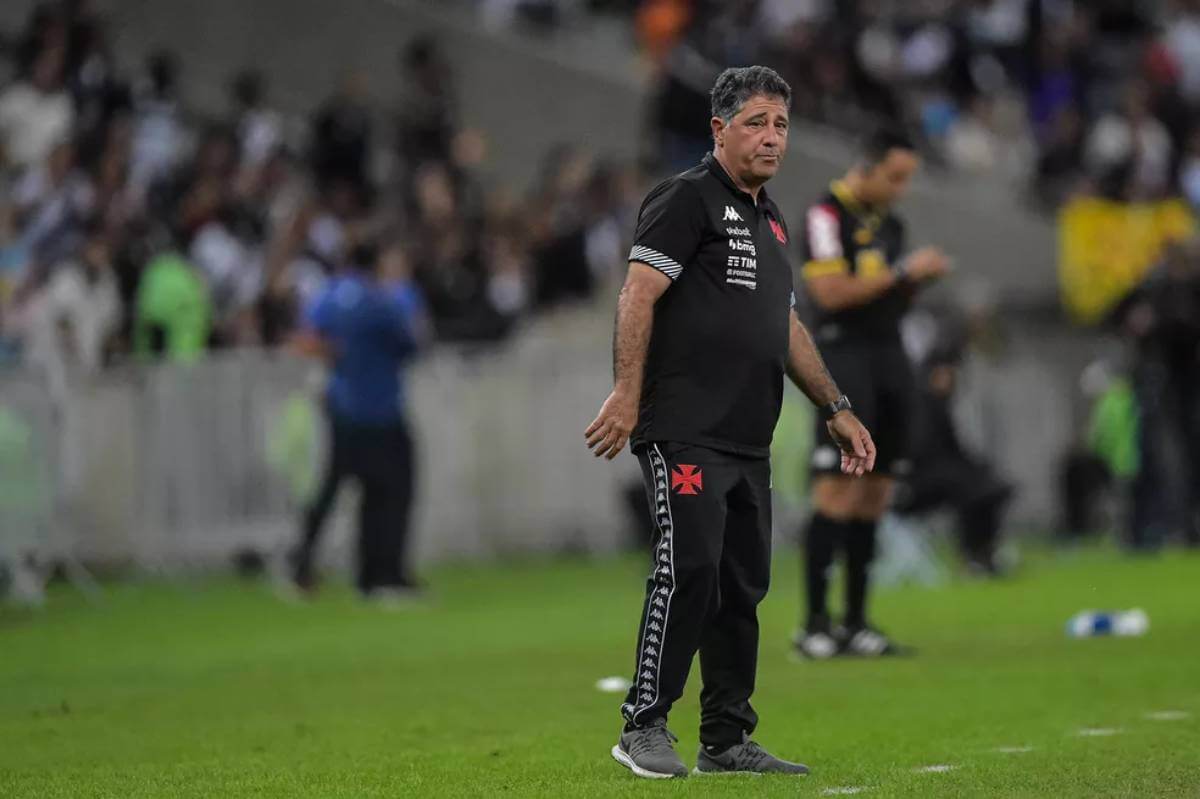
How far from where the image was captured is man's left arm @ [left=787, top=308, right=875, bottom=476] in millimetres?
8281

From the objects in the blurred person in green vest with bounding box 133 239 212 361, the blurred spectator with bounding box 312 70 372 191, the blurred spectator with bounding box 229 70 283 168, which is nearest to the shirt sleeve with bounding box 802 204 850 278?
the blurred person in green vest with bounding box 133 239 212 361

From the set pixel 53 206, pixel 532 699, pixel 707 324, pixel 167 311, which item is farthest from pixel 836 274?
pixel 53 206

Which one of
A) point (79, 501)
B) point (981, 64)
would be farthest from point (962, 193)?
point (79, 501)

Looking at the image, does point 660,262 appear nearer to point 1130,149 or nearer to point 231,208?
point 231,208

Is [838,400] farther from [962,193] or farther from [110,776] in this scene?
[962,193]

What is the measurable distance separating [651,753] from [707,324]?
1.47 meters

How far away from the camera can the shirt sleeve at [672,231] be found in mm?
7922

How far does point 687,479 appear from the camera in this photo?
311 inches

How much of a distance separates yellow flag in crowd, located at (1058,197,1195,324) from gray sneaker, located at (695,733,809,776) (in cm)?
1923

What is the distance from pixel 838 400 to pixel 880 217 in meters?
4.35

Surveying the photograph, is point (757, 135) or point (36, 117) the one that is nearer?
point (757, 135)

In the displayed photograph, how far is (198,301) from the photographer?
68.7 ft

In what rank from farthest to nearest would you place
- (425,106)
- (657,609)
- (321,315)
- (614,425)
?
(425,106) → (321,315) → (657,609) → (614,425)

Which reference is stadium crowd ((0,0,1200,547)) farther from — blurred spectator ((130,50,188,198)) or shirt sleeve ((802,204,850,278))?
shirt sleeve ((802,204,850,278))
